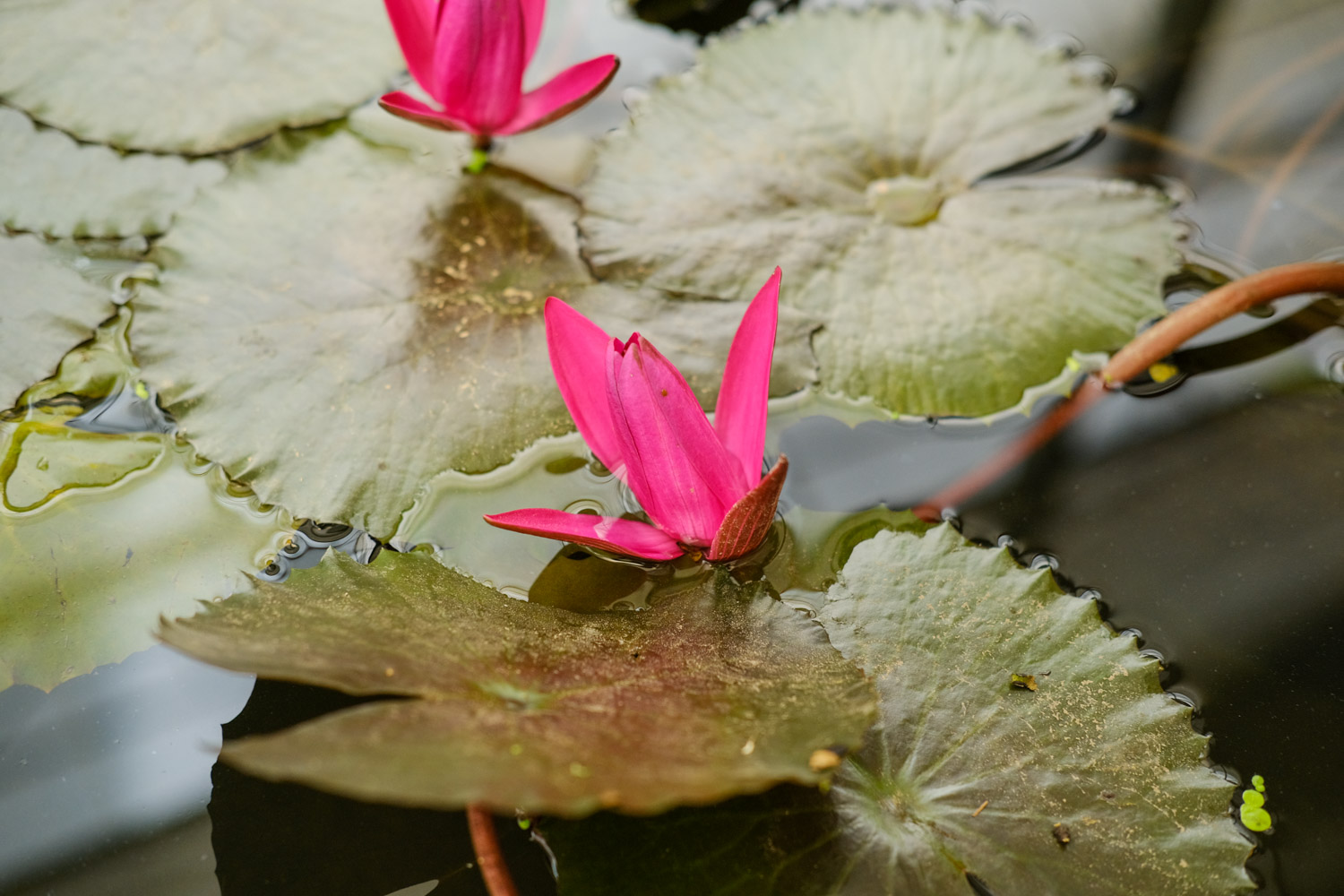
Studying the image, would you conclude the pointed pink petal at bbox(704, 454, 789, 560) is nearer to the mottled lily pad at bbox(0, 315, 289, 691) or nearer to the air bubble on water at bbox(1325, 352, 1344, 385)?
the mottled lily pad at bbox(0, 315, 289, 691)

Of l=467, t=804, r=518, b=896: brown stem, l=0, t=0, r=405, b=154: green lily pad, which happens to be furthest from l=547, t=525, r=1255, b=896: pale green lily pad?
l=0, t=0, r=405, b=154: green lily pad

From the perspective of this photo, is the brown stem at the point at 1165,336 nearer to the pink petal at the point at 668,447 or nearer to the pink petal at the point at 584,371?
the pink petal at the point at 668,447

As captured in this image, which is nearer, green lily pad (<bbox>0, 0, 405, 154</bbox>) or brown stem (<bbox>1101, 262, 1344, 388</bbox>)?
brown stem (<bbox>1101, 262, 1344, 388</bbox>)

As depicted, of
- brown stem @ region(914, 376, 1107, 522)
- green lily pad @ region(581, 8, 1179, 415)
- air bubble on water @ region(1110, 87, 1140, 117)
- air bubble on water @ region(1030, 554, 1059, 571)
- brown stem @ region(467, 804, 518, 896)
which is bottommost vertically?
brown stem @ region(467, 804, 518, 896)

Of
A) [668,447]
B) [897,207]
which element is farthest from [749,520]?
[897,207]

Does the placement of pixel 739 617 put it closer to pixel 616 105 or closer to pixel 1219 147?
pixel 616 105

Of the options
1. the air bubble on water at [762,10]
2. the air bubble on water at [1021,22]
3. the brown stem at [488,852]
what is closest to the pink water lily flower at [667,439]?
the brown stem at [488,852]

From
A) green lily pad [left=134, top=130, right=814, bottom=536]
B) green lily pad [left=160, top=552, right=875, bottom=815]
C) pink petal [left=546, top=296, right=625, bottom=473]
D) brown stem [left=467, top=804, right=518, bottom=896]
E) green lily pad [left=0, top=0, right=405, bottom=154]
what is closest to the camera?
green lily pad [left=160, top=552, right=875, bottom=815]
